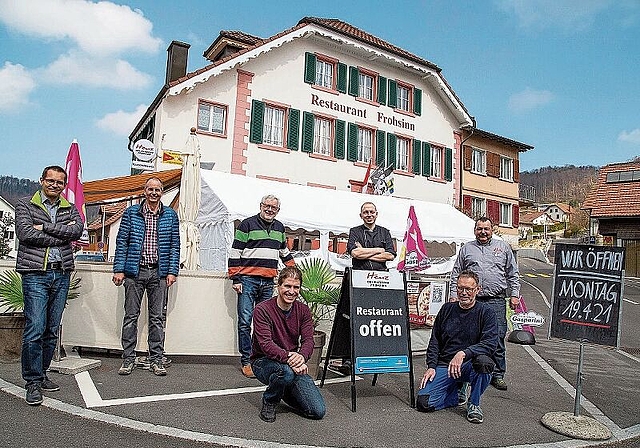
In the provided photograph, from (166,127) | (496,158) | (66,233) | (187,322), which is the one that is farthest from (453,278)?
(496,158)

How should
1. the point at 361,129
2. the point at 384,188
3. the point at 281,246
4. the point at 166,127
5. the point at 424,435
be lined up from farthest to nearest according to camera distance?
1. the point at 361,129
2. the point at 384,188
3. the point at 166,127
4. the point at 281,246
5. the point at 424,435

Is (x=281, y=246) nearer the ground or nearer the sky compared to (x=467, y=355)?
nearer the sky

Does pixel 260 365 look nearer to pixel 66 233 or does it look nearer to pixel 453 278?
pixel 66 233

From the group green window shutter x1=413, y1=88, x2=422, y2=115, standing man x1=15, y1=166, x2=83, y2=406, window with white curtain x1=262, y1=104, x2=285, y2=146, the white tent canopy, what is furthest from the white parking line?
green window shutter x1=413, y1=88, x2=422, y2=115

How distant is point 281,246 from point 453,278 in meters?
2.05

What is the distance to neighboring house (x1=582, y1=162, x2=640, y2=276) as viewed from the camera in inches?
1348

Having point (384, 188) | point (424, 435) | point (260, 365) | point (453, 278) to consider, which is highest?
point (384, 188)

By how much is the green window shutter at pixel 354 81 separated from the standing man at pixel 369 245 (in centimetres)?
1886

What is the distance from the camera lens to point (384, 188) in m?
22.5

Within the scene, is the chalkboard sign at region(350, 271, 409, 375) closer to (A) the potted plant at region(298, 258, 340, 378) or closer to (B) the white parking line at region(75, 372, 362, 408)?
(A) the potted plant at region(298, 258, 340, 378)

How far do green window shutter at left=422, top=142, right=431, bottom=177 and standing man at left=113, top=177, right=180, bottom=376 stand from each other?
71.5ft

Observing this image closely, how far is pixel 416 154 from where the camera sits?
26.9 m

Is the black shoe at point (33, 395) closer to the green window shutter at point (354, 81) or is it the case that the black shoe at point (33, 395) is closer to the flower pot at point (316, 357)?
the flower pot at point (316, 357)

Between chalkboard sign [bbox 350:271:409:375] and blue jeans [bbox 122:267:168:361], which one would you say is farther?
blue jeans [bbox 122:267:168:361]
